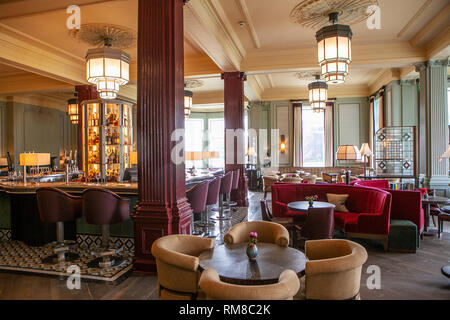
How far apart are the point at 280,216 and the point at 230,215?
1385 mm

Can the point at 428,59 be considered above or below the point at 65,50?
below

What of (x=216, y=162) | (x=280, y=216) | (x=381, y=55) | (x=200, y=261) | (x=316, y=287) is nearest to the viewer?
(x=316, y=287)

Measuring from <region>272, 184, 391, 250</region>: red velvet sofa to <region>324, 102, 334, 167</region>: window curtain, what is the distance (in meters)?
7.03

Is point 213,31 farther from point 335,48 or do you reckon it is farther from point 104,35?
point 104,35

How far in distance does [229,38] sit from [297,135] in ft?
23.8

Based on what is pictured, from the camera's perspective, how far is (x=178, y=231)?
12.0ft

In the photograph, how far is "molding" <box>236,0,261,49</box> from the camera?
215 inches

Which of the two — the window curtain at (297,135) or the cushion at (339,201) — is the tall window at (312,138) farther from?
the cushion at (339,201)

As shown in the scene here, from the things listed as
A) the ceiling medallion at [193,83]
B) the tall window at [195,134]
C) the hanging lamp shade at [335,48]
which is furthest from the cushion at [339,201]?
the tall window at [195,134]

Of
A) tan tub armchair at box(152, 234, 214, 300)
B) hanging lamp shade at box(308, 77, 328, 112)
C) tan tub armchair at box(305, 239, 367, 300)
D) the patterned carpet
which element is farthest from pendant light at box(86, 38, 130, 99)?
hanging lamp shade at box(308, 77, 328, 112)

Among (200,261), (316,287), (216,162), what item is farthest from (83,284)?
(216,162)

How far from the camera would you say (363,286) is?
3.37 meters

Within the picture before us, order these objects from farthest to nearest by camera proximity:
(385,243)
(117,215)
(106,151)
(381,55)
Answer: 1. (381,55)
2. (106,151)
3. (385,243)
4. (117,215)

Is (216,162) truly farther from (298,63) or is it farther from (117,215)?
(117,215)
